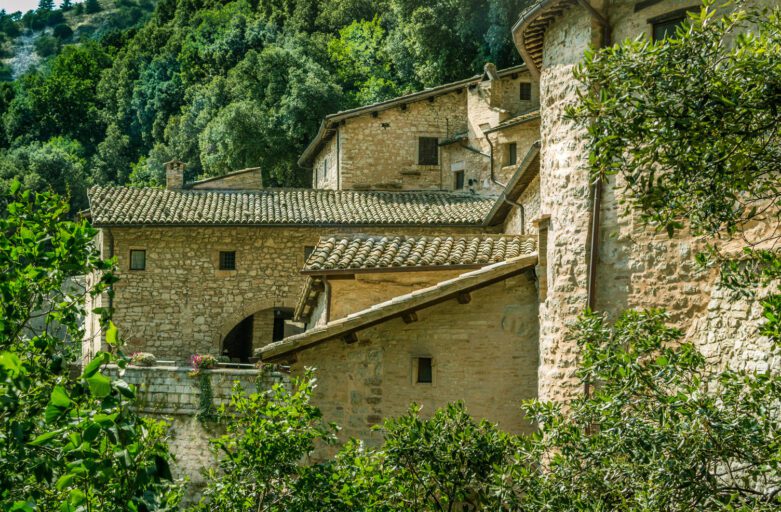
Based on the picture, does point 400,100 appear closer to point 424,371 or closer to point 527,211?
point 527,211

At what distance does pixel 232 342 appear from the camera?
30.5 m

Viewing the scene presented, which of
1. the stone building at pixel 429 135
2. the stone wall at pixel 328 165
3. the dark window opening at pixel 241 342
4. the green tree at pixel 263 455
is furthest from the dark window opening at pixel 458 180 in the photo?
the green tree at pixel 263 455

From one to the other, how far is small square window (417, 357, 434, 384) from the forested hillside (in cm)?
1486

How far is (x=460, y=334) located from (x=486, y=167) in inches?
705

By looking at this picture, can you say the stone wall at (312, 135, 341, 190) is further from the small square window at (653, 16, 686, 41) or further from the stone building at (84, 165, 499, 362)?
the small square window at (653, 16, 686, 41)

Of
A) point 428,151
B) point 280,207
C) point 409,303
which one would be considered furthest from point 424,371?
point 428,151

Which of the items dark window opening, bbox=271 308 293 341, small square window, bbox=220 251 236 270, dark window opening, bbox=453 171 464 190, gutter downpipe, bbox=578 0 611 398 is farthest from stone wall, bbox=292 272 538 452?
dark window opening, bbox=453 171 464 190

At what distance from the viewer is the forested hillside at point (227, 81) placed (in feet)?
139

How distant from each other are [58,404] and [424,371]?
368 inches

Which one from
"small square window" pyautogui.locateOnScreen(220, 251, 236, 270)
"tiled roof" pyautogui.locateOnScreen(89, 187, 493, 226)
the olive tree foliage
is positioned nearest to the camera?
the olive tree foliage

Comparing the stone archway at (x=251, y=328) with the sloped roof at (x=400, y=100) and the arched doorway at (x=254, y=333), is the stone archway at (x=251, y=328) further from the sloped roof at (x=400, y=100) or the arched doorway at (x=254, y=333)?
the sloped roof at (x=400, y=100)

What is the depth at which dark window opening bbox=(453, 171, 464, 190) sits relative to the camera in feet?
107

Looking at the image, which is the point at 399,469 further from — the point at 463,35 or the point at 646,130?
the point at 463,35

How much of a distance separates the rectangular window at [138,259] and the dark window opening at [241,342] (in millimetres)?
3514
